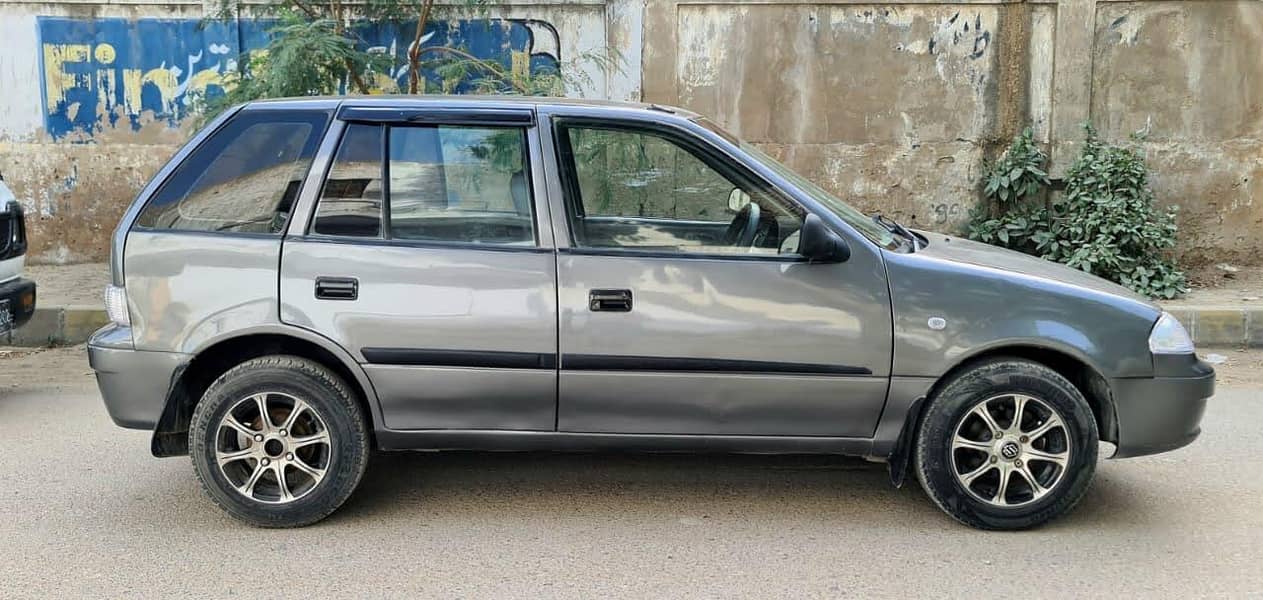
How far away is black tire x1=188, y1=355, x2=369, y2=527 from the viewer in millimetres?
4160

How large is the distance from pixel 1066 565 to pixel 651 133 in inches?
90.5

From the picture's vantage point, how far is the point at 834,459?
17.0 feet

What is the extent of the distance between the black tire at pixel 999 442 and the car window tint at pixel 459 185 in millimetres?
1780

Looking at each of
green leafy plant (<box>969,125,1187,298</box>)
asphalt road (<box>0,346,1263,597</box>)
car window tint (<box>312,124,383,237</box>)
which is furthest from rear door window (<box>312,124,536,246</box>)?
green leafy plant (<box>969,125,1187,298</box>)

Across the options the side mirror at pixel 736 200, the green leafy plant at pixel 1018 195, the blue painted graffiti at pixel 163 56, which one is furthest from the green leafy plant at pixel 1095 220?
the side mirror at pixel 736 200

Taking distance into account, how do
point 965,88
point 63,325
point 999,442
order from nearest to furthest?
point 999,442
point 63,325
point 965,88

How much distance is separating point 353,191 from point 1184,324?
6.52m

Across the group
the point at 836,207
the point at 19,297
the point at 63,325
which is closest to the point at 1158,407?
the point at 836,207

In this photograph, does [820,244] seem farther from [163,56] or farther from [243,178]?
[163,56]

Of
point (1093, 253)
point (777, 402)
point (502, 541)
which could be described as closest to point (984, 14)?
point (1093, 253)

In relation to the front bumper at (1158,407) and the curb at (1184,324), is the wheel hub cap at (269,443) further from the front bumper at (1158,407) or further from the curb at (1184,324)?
the curb at (1184,324)

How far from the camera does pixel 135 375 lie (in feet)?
13.8

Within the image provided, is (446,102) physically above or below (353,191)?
above

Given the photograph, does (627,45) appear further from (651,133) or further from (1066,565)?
(1066,565)
